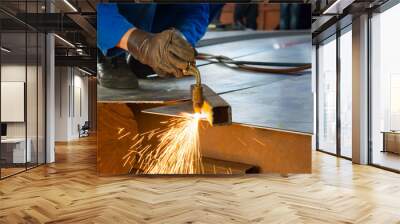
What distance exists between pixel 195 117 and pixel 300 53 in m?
1.78

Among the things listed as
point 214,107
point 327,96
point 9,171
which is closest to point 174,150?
point 214,107

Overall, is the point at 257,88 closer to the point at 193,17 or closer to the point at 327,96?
the point at 193,17

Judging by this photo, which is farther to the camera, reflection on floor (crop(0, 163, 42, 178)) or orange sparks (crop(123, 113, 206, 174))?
reflection on floor (crop(0, 163, 42, 178))

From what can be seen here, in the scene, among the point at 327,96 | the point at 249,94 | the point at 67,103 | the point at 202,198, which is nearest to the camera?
the point at 202,198

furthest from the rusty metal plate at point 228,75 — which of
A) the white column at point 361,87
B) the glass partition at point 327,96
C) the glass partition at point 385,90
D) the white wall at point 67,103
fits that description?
the white wall at point 67,103

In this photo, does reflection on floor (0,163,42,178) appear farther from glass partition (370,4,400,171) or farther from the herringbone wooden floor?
glass partition (370,4,400,171)

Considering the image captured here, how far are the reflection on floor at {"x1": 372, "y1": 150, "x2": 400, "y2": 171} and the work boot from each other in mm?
4512

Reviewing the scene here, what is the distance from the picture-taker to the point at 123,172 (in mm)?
5730

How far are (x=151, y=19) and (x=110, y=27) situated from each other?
0.63m

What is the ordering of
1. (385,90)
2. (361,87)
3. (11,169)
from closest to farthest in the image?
(11,169)
(385,90)
(361,87)

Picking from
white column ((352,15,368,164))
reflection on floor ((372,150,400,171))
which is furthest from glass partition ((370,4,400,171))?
white column ((352,15,368,164))

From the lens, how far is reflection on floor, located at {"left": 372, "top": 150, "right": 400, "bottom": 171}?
21.5 ft

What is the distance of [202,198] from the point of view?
4.50 meters

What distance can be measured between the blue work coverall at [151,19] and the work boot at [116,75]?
14cm
